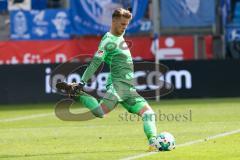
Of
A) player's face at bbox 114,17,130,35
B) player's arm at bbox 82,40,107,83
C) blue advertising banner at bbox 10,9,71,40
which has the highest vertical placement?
player's face at bbox 114,17,130,35

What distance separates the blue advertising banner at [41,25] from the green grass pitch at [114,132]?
6.04m

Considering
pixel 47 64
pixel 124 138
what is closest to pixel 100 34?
pixel 47 64

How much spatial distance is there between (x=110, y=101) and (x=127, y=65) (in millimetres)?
643

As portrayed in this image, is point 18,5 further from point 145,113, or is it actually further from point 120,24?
point 145,113

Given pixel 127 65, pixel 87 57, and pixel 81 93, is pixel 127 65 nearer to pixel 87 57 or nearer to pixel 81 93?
pixel 81 93

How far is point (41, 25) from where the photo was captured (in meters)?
31.7

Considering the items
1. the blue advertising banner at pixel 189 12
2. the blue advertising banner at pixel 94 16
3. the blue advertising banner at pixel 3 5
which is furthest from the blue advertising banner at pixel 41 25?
the blue advertising banner at pixel 189 12

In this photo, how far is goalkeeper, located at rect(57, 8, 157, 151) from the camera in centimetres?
1341

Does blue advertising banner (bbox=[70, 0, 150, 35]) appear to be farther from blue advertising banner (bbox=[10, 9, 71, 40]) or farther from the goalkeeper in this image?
the goalkeeper

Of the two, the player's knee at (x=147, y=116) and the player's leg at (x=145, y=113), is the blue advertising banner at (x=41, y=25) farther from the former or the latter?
the player's knee at (x=147, y=116)

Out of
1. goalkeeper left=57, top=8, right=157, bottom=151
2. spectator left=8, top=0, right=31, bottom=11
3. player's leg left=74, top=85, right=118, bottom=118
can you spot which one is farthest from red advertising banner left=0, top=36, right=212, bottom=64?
goalkeeper left=57, top=8, right=157, bottom=151

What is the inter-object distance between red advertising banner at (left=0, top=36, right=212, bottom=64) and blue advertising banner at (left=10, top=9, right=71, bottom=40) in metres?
1.05

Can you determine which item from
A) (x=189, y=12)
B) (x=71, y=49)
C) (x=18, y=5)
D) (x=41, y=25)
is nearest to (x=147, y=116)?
(x=71, y=49)

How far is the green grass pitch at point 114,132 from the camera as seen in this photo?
13.5 m
